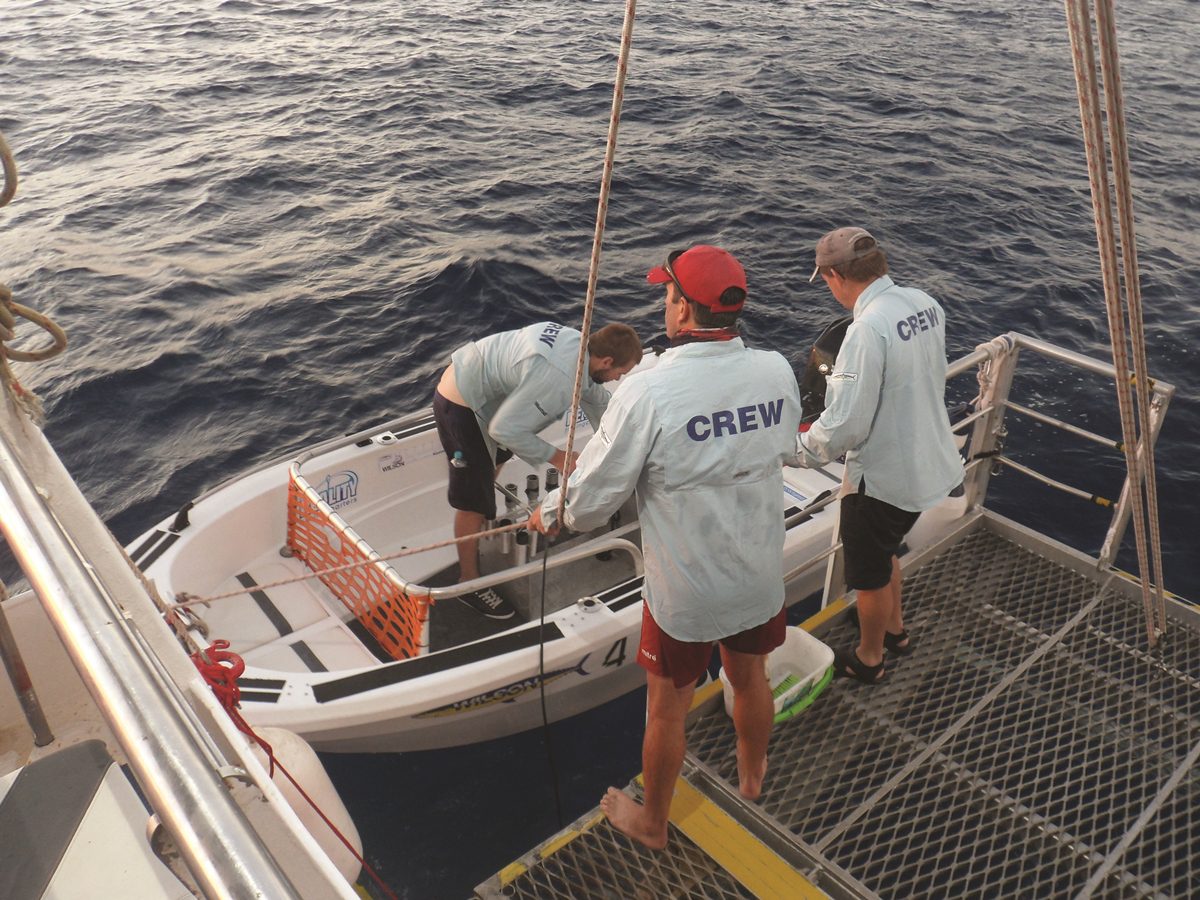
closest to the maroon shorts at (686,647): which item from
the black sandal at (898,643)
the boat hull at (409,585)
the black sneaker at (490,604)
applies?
the boat hull at (409,585)

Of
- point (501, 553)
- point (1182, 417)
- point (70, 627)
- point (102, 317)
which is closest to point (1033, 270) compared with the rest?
point (1182, 417)

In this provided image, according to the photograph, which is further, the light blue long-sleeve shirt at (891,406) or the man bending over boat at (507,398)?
the man bending over boat at (507,398)

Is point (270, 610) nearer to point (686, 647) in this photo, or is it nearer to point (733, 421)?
point (686, 647)

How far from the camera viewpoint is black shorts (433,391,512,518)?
513 centimetres

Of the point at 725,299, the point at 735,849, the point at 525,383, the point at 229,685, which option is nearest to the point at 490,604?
the point at 525,383

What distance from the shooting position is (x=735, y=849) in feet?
10.4

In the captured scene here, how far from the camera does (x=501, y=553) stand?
5.76 m

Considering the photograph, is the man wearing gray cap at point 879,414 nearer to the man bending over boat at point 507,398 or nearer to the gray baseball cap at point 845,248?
the gray baseball cap at point 845,248

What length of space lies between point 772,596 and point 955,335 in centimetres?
811

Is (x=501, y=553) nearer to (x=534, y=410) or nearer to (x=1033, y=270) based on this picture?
(x=534, y=410)

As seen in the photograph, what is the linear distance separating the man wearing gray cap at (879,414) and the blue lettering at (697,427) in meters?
0.73

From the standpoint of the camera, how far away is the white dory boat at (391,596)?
439 cm

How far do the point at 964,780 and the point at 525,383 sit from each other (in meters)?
2.73

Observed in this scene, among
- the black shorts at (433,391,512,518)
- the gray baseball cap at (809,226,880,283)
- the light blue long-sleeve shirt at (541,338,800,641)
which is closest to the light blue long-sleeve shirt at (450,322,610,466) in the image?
the black shorts at (433,391,512,518)
